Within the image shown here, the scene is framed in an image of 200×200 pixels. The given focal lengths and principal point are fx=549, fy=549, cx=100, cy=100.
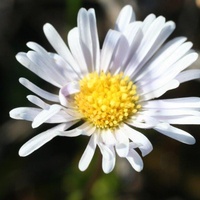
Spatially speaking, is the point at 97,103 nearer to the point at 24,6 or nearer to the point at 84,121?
the point at 84,121

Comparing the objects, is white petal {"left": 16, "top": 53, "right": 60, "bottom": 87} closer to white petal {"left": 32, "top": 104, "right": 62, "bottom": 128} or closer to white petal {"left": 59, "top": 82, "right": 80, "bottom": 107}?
white petal {"left": 59, "top": 82, "right": 80, "bottom": 107}

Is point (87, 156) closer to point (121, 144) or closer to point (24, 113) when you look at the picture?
point (121, 144)

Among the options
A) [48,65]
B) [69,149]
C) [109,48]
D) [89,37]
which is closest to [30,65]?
[48,65]

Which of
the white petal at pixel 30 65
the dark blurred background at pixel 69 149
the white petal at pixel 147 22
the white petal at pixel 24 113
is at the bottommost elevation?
the dark blurred background at pixel 69 149

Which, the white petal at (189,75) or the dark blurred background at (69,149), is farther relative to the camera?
the dark blurred background at (69,149)

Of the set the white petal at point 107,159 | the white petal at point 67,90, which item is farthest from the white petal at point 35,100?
the white petal at point 107,159

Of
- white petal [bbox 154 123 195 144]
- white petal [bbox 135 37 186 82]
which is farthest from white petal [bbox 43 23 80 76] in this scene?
white petal [bbox 154 123 195 144]

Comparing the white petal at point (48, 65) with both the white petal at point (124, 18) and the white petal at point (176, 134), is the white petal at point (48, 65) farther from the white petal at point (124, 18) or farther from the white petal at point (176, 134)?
the white petal at point (176, 134)
